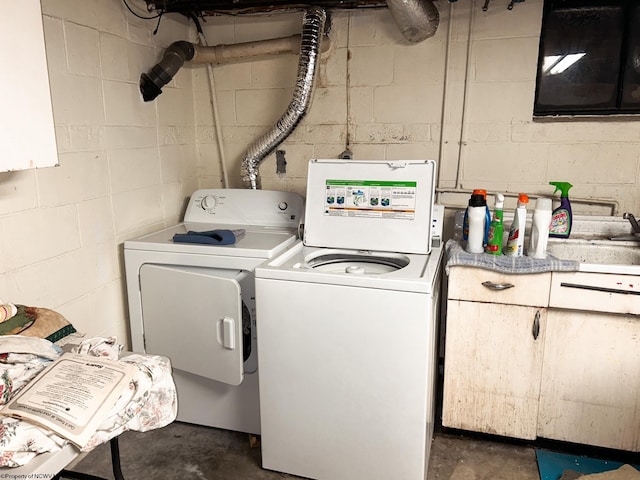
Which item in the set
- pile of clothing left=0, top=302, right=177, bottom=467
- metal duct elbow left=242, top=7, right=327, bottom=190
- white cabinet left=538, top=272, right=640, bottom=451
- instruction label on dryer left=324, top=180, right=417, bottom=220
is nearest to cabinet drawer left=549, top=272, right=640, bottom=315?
white cabinet left=538, top=272, right=640, bottom=451

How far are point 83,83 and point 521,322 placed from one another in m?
2.07

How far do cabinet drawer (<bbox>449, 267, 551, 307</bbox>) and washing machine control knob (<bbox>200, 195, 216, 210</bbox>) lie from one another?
4.36ft

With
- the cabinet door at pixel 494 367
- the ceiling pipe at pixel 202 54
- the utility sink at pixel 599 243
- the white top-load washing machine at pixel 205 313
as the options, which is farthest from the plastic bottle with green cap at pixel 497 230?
the ceiling pipe at pixel 202 54

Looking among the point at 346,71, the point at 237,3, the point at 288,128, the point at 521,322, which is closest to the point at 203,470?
the point at 521,322

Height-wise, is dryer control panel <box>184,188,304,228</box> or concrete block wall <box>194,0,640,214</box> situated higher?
concrete block wall <box>194,0,640,214</box>

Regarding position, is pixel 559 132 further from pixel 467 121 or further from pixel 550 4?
pixel 550 4

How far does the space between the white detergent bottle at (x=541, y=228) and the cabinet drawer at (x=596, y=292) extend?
12 cm

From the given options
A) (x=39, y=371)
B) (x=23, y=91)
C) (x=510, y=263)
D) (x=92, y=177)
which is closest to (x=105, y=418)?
(x=39, y=371)

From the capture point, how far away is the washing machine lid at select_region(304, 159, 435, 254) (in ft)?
7.18

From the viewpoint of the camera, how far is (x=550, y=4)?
234 centimetres

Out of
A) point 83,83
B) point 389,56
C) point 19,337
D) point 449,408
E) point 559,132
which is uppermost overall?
point 389,56

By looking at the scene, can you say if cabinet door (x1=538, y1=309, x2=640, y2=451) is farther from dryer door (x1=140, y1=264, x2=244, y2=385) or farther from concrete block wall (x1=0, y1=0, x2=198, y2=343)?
concrete block wall (x1=0, y1=0, x2=198, y2=343)

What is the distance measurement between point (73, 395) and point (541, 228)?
1.77 metres

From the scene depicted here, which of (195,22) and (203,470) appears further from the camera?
(195,22)
